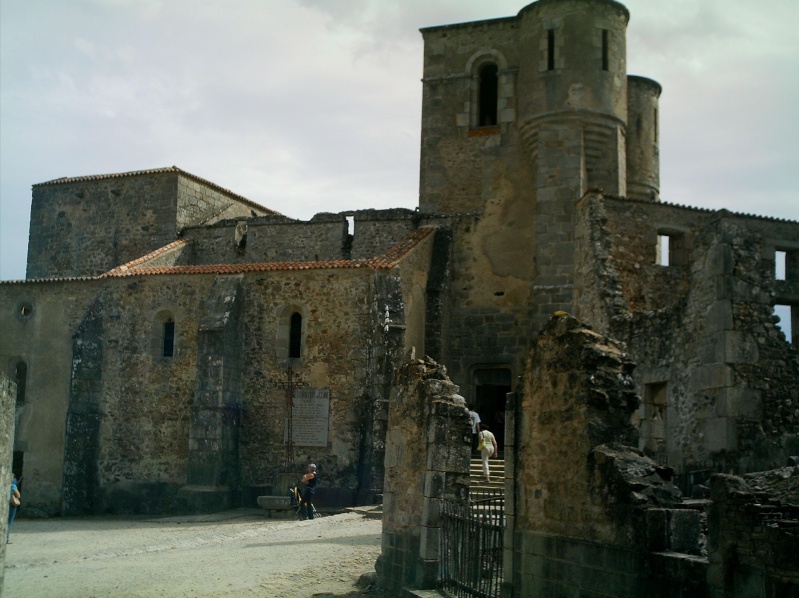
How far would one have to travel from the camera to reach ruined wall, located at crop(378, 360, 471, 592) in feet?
39.4

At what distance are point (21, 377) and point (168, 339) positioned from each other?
4879mm

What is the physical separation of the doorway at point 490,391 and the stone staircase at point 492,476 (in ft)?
14.8

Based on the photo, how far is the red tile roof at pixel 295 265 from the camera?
2442 centimetres

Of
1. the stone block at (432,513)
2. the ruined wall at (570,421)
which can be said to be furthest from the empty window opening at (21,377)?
the ruined wall at (570,421)

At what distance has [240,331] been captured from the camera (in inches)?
987

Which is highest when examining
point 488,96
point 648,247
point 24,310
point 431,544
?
point 488,96

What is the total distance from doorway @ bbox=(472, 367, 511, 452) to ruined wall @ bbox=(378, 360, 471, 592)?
14055 millimetres

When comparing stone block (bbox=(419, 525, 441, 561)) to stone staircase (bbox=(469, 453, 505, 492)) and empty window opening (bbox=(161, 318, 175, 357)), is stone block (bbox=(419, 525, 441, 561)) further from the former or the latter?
empty window opening (bbox=(161, 318, 175, 357))

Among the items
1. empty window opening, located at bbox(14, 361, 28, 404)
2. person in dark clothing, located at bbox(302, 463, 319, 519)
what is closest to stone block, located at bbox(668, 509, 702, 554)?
person in dark clothing, located at bbox(302, 463, 319, 519)

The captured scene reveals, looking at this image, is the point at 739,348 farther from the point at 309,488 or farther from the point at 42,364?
the point at 42,364

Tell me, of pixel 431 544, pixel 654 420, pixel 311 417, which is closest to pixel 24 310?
pixel 311 417

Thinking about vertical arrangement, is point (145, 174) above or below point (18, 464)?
above

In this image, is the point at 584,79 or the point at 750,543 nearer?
the point at 750,543

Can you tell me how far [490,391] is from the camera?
27.6 meters
